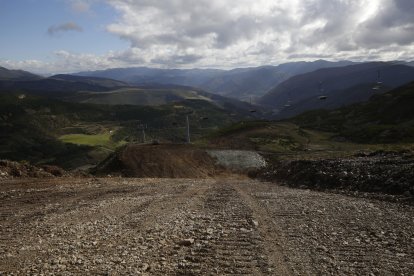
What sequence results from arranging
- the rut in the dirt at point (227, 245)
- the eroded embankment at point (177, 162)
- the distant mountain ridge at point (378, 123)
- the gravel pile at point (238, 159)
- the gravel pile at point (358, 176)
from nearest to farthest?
the rut in the dirt at point (227, 245) < the gravel pile at point (358, 176) < the eroded embankment at point (177, 162) < the gravel pile at point (238, 159) < the distant mountain ridge at point (378, 123)

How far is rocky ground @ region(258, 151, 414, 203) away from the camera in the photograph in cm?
2308

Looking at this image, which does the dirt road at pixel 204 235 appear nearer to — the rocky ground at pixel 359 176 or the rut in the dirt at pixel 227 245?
the rut in the dirt at pixel 227 245

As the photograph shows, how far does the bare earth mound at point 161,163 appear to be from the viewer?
45.9 metres

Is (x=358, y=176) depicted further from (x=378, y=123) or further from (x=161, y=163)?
(x=378, y=123)

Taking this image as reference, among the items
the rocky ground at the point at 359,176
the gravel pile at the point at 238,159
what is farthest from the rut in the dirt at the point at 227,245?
the gravel pile at the point at 238,159

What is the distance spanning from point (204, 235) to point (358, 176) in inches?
620

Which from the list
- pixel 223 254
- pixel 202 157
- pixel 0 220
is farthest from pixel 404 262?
pixel 202 157

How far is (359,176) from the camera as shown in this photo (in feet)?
88.0

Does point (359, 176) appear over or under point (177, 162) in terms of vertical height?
over

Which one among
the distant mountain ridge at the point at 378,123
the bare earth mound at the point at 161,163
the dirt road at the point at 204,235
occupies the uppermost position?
the dirt road at the point at 204,235

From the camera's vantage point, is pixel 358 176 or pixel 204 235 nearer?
pixel 204 235

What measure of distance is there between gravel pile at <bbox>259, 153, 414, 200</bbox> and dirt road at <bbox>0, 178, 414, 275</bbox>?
2.69 metres

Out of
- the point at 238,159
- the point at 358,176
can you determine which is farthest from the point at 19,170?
the point at 238,159

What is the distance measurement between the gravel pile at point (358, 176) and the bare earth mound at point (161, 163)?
1470cm
